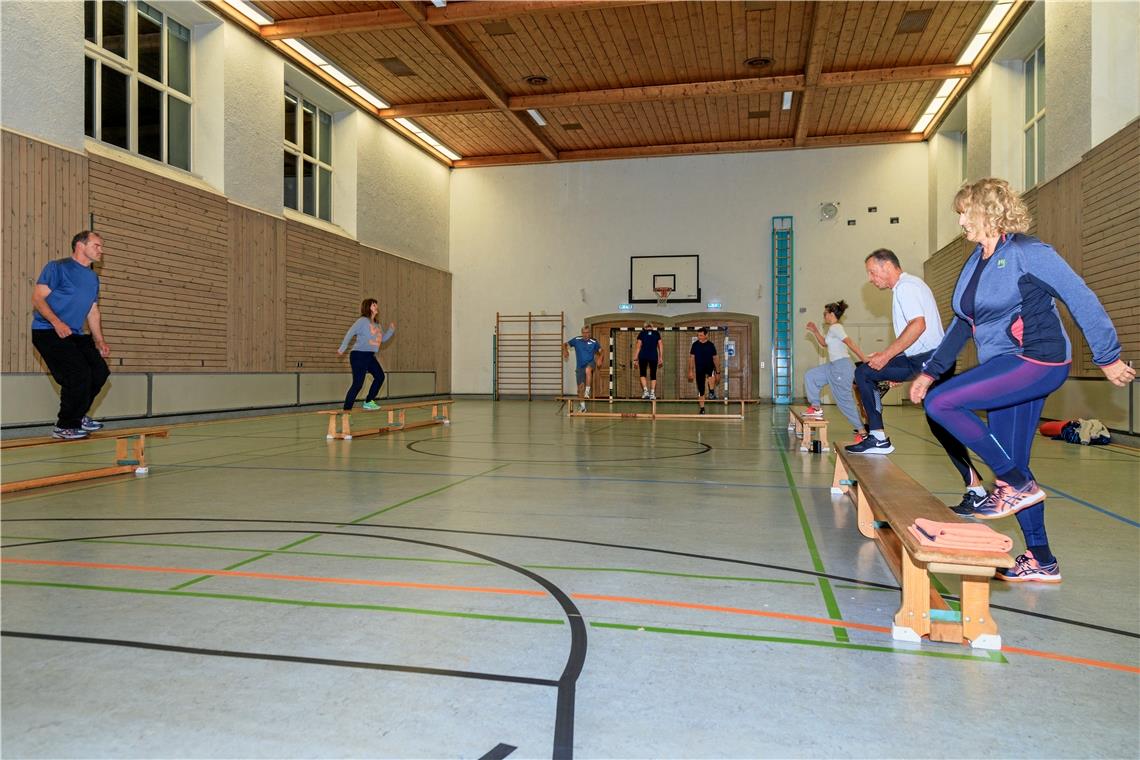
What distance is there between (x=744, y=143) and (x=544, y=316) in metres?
6.90

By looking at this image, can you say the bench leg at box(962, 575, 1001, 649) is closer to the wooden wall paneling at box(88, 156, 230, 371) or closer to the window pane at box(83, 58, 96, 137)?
the wooden wall paneling at box(88, 156, 230, 371)

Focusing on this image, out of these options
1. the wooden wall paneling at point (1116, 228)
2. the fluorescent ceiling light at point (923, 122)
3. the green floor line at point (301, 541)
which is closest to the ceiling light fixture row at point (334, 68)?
the green floor line at point (301, 541)

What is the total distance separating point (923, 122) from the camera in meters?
16.6

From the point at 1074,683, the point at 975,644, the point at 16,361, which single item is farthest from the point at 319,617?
the point at 16,361

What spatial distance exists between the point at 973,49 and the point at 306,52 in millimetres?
12254

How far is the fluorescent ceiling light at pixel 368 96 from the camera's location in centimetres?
1491

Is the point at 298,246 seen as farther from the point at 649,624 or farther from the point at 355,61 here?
the point at 649,624

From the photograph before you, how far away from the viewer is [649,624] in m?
2.31

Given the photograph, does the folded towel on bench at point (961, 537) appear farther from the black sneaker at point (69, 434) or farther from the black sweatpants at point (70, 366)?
the black sweatpants at point (70, 366)

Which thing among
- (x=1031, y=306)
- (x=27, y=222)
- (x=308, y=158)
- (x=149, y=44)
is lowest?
(x=1031, y=306)

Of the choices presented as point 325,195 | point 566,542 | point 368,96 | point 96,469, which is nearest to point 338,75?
point 368,96

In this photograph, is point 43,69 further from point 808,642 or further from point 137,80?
point 808,642

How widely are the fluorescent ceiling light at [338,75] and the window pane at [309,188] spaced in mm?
1781

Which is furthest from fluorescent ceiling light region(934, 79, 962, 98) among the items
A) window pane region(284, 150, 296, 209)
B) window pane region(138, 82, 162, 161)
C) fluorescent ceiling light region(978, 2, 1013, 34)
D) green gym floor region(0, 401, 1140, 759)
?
window pane region(138, 82, 162, 161)
